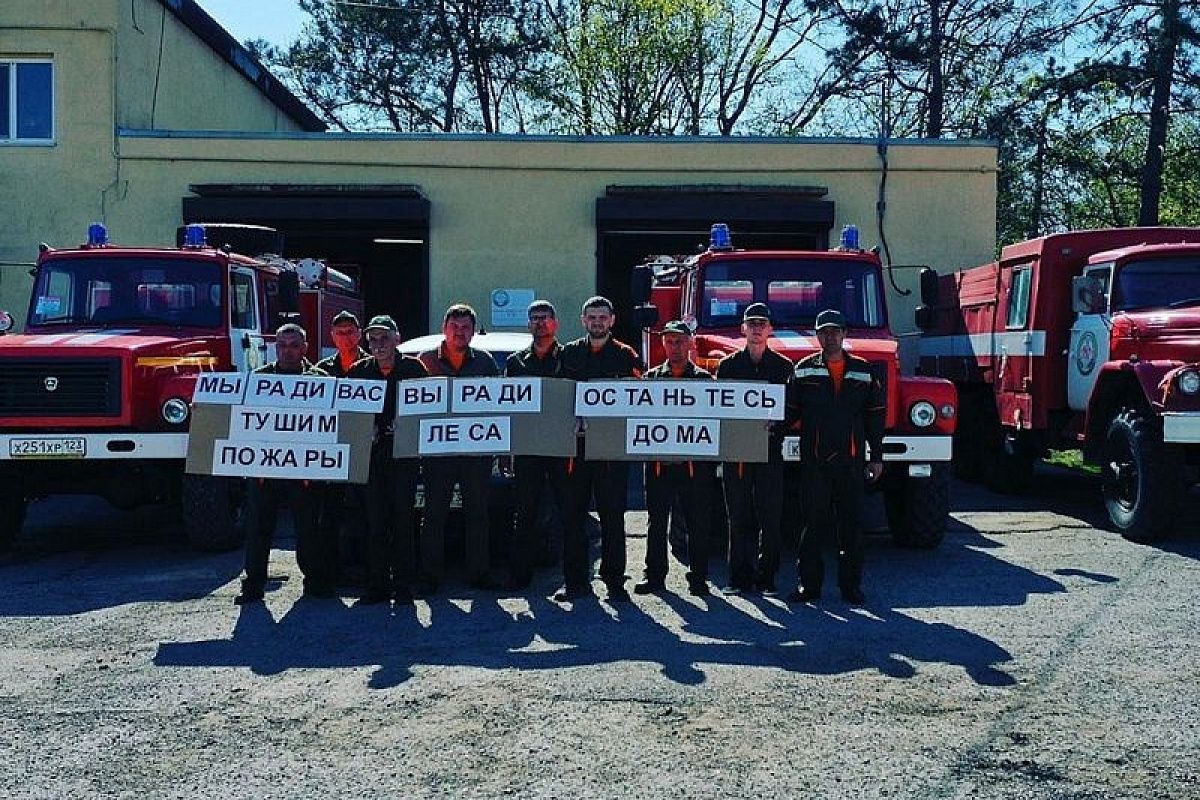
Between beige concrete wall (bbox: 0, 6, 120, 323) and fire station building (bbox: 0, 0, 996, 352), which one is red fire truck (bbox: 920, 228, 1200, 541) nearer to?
fire station building (bbox: 0, 0, 996, 352)

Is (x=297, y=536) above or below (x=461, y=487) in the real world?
below

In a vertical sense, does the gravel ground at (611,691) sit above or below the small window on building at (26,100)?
below

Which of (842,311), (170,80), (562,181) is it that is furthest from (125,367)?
(170,80)

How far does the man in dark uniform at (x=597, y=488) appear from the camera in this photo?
798 cm

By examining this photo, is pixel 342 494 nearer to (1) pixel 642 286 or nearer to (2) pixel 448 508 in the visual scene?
(2) pixel 448 508

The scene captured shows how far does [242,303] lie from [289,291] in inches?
16.5

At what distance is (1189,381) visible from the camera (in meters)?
9.84

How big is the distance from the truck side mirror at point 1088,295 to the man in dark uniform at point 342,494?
6599mm

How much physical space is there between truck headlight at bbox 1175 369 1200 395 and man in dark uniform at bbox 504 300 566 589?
496cm

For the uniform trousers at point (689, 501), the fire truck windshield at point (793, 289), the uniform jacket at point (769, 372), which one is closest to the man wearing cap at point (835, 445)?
the uniform jacket at point (769, 372)

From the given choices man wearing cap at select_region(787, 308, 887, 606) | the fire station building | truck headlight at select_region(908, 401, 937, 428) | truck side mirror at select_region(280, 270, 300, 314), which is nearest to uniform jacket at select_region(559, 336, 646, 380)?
man wearing cap at select_region(787, 308, 887, 606)

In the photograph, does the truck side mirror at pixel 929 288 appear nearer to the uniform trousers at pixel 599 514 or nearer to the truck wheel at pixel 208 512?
the uniform trousers at pixel 599 514

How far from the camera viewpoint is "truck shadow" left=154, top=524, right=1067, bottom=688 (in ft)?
20.9

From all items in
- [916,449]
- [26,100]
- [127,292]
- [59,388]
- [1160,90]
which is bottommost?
[916,449]
